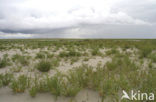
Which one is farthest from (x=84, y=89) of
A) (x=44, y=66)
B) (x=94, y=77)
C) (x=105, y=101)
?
(x=44, y=66)

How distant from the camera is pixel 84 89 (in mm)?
2473

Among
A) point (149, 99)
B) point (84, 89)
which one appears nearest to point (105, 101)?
point (84, 89)

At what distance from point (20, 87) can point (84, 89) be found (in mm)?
1615

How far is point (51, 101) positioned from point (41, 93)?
15.7 inches

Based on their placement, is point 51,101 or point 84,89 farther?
point 84,89

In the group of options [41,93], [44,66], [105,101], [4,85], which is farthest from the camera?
[44,66]

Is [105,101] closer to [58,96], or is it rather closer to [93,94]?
[93,94]

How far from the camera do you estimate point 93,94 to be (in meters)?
2.27

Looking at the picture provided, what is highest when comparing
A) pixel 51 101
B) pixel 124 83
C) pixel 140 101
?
pixel 124 83

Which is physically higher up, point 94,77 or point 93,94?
point 94,77

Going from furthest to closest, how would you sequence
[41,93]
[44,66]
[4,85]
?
[44,66] < [4,85] < [41,93]

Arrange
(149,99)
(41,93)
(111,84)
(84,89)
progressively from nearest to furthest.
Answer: (149,99)
(111,84)
(41,93)
(84,89)

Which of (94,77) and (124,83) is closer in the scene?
(124,83)

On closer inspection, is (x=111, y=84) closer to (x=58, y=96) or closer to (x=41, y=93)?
(x=58, y=96)
